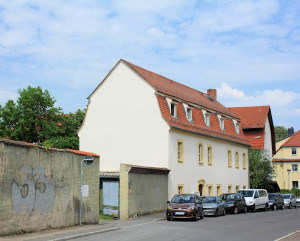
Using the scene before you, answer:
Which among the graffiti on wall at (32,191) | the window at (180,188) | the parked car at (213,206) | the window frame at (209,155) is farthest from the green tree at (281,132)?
the graffiti on wall at (32,191)

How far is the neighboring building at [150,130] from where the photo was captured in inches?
1326

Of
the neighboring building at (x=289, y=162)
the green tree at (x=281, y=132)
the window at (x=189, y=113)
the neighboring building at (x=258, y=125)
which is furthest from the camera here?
the green tree at (x=281, y=132)

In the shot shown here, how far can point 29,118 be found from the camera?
49.9 m

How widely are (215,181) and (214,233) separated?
76.7ft

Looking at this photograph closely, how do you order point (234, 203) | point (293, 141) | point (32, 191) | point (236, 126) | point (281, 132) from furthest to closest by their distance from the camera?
point (281, 132), point (293, 141), point (236, 126), point (234, 203), point (32, 191)

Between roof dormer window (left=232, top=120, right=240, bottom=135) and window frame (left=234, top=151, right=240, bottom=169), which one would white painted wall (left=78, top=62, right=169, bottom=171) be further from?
roof dormer window (left=232, top=120, right=240, bottom=135)

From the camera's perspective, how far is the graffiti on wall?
16.2 metres

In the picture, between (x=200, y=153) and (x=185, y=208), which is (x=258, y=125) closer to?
(x=200, y=153)

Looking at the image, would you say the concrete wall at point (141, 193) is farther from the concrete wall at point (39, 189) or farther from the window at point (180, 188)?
the concrete wall at point (39, 189)

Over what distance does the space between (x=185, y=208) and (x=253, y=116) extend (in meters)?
40.3

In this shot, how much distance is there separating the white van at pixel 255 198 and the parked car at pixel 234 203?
1.60m

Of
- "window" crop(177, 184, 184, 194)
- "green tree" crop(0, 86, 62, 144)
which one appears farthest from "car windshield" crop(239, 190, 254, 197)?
"green tree" crop(0, 86, 62, 144)

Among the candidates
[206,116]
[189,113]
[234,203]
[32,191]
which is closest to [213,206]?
[234,203]

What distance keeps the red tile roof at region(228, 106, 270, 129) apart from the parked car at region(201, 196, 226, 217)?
31729 millimetres
